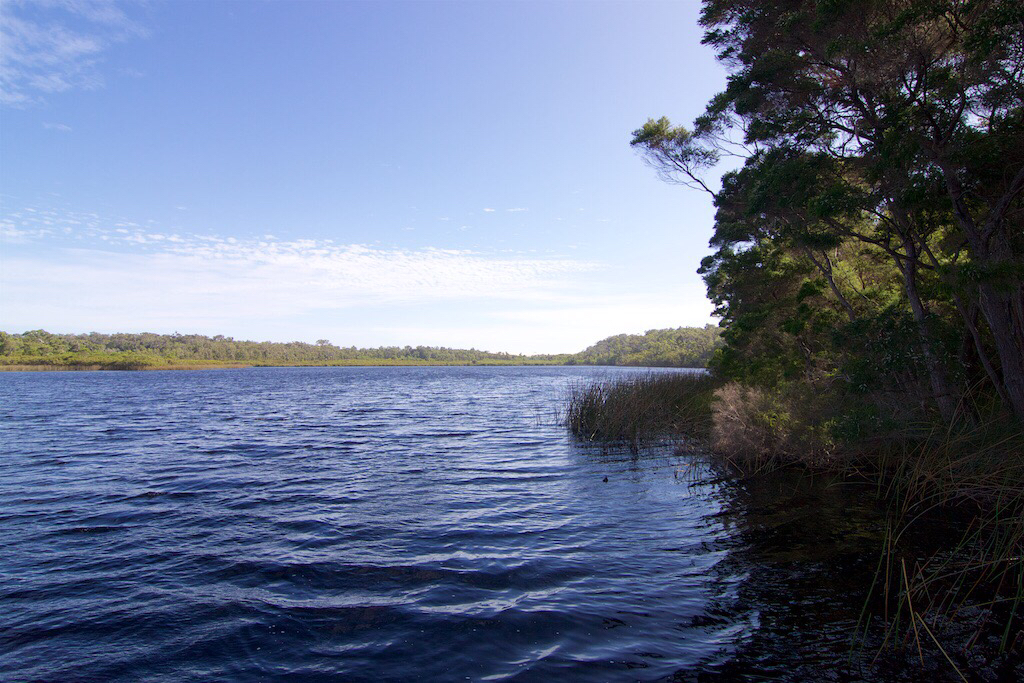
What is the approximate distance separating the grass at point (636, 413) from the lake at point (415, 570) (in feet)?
10.9

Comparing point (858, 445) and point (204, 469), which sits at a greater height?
point (858, 445)

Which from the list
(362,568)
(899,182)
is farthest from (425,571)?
(899,182)

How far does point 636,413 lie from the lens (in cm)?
1978

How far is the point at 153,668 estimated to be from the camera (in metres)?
5.03

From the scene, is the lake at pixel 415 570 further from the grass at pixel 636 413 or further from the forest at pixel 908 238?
the grass at pixel 636 413

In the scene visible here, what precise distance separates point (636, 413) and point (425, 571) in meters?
13.7

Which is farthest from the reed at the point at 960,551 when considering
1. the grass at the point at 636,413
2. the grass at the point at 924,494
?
the grass at the point at 636,413

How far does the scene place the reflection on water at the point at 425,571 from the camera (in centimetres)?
519

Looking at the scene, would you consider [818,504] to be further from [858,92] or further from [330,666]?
[858,92]

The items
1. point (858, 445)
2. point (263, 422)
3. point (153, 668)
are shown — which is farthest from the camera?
point (263, 422)

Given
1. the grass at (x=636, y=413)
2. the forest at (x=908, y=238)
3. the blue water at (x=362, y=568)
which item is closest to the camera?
the blue water at (x=362, y=568)

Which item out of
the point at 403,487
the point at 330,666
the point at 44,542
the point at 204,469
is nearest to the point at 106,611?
the point at 330,666

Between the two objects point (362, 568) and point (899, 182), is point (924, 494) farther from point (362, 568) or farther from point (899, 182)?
point (362, 568)

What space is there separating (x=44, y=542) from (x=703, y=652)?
10.3 m
